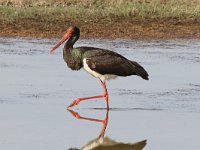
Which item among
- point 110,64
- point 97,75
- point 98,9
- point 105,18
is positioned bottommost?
point 98,9

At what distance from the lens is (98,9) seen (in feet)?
87.3

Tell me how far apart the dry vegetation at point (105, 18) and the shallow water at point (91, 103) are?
4114mm

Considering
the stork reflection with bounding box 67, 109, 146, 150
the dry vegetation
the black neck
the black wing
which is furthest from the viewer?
the dry vegetation

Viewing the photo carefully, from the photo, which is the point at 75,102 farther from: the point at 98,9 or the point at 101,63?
the point at 98,9

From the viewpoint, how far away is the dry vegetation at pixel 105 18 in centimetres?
2248

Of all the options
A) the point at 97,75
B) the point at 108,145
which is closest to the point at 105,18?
the point at 97,75

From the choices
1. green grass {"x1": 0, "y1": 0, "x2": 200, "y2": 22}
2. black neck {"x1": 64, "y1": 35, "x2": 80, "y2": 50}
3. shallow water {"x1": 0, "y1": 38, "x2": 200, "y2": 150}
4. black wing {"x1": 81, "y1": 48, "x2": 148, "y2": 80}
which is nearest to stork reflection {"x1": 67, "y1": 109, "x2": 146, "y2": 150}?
shallow water {"x1": 0, "y1": 38, "x2": 200, "y2": 150}

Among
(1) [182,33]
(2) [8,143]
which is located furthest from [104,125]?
(1) [182,33]

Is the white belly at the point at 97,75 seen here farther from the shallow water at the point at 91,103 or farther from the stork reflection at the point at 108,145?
the stork reflection at the point at 108,145

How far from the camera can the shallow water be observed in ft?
31.0

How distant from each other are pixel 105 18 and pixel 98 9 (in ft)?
6.59

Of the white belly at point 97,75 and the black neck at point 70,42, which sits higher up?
the black neck at point 70,42

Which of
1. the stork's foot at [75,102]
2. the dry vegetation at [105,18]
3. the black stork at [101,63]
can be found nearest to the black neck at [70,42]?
the black stork at [101,63]

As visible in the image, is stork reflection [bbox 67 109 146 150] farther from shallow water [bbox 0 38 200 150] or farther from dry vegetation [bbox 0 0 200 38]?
dry vegetation [bbox 0 0 200 38]
